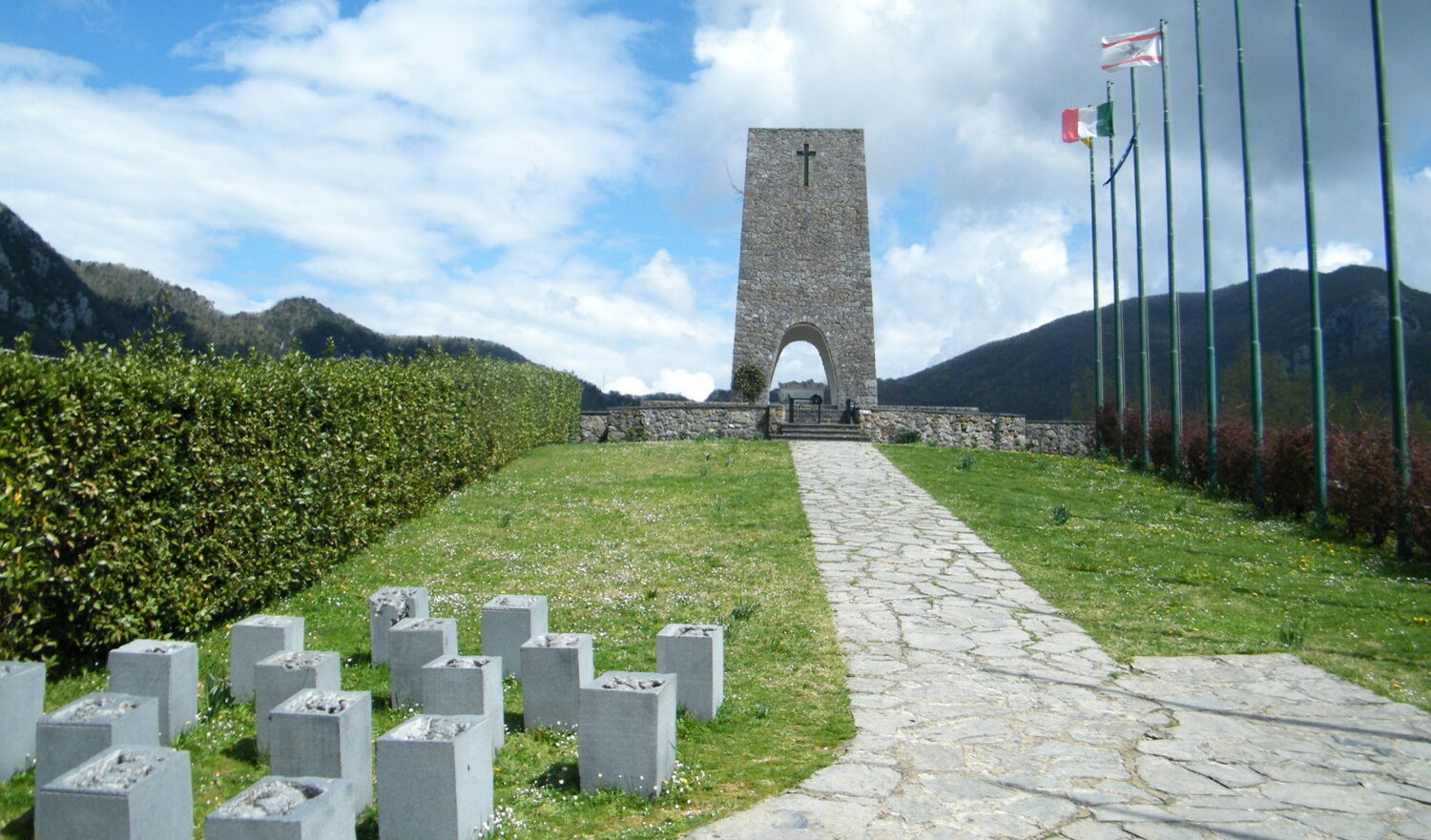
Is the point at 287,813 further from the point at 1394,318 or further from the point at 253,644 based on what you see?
the point at 1394,318

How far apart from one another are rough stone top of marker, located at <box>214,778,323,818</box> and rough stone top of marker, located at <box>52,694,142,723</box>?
1064 mm

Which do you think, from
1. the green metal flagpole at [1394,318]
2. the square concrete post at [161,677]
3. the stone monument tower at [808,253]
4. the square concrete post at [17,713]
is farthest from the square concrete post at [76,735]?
the stone monument tower at [808,253]

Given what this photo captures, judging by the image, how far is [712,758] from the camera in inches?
170

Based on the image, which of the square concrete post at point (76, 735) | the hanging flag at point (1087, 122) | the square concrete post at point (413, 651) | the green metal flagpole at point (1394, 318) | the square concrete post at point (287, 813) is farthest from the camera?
the hanging flag at point (1087, 122)

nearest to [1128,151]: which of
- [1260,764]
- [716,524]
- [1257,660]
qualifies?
[716,524]

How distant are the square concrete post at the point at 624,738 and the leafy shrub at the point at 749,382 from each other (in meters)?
25.6

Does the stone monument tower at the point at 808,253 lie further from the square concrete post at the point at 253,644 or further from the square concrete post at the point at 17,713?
the square concrete post at the point at 17,713

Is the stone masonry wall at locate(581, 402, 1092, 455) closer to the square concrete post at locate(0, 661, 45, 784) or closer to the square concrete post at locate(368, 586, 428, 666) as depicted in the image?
the square concrete post at locate(368, 586, 428, 666)

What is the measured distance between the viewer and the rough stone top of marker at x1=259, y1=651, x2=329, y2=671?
14.5ft

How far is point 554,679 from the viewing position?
182 inches

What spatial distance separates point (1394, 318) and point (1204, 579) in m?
3.86

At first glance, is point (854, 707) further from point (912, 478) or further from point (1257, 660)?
point (912, 478)

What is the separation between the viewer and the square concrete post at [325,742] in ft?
12.1

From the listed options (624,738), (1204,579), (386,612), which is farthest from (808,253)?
(624,738)
